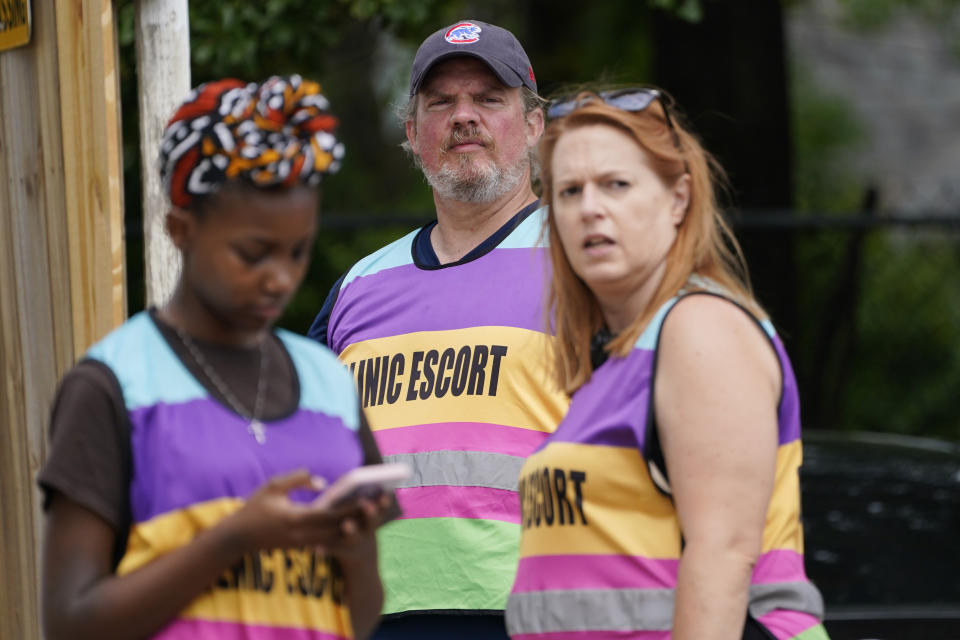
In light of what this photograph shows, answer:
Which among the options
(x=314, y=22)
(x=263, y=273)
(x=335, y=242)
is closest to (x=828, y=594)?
(x=263, y=273)

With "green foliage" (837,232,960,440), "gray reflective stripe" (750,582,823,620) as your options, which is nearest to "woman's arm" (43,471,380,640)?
"gray reflective stripe" (750,582,823,620)

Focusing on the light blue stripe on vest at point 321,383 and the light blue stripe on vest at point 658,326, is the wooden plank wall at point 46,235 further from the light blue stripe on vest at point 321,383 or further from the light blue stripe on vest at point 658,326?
the light blue stripe on vest at point 658,326

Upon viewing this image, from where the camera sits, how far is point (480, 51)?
3.35 m

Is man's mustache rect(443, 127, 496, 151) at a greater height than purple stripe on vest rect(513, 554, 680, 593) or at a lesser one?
greater

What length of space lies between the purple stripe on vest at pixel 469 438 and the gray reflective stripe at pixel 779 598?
852 millimetres

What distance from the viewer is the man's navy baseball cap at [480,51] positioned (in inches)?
132

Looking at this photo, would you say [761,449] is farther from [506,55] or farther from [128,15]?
[128,15]

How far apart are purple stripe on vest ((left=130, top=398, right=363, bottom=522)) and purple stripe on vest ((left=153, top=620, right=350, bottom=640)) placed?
0.17 metres

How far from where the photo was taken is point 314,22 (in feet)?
20.3

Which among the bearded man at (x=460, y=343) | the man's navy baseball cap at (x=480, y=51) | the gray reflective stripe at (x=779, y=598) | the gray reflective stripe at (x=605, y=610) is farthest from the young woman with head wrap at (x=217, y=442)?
the man's navy baseball cap at (x=480, y=51)

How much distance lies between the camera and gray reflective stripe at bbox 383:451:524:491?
298cm

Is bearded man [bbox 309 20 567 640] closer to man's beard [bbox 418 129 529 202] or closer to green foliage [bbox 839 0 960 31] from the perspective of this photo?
man's beard [bbox 418 129 529 202]

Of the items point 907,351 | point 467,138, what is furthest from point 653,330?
point 907,351

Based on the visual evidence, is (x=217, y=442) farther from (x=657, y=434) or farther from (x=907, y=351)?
(x=907, y=351)
